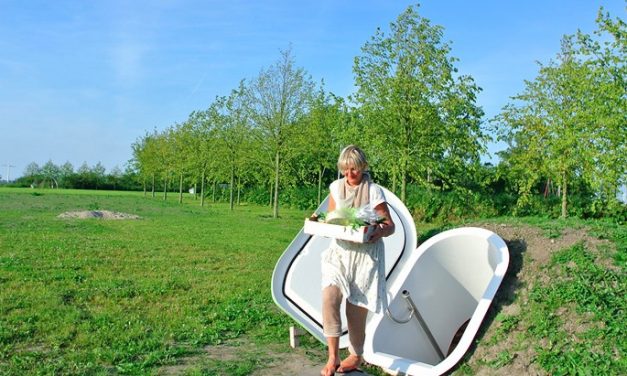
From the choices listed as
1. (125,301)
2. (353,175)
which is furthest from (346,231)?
(125,301)

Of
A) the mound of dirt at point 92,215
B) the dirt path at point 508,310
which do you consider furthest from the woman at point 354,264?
the mound of dirt at point 92,215

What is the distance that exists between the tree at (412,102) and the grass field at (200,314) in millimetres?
6680

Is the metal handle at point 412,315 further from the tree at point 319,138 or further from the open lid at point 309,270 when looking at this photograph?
the tree at point 319,138

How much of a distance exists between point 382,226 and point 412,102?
13430 millimetres

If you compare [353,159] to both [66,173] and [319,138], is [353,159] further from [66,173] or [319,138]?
[66,173]

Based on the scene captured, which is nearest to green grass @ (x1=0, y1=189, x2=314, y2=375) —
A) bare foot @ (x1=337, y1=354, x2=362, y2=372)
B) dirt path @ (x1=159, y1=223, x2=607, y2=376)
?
dirt path @ (x1=159, y1=223, x2=607, y2=376)

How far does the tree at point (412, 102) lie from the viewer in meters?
17.5

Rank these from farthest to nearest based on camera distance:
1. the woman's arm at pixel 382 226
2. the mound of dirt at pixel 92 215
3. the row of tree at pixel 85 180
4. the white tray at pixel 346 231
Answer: the row of tree at pixel 85 180
the mound of dirt at pixel 92 215
the woman's arm at pixel 382 226
the white tray at pixel 346 231

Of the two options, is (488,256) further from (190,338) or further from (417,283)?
(190,338)

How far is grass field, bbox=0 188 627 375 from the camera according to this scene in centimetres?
506

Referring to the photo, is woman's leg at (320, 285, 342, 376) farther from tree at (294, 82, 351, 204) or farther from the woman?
tree at (294, 82, 351, 204)

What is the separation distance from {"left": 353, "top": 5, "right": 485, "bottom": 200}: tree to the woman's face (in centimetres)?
1229

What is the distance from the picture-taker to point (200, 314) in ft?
26.0

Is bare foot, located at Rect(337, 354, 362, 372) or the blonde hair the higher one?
the blonde hair
